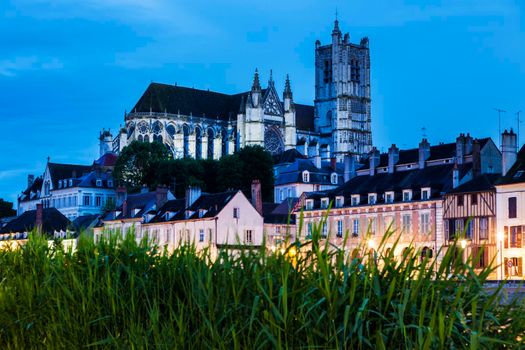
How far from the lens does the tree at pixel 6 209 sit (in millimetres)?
147625

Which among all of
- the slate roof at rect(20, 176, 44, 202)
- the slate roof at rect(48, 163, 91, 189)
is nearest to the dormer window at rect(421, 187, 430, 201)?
the slate roof at rect(48, 163, 91, 189)

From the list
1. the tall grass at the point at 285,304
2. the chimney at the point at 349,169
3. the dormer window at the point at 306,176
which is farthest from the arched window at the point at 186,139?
the tall grass at the point at 285,304

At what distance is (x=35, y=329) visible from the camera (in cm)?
1783

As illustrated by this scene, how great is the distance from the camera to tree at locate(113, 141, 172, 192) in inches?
4584

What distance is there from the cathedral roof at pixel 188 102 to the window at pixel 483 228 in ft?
352

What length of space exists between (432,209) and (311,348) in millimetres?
46078

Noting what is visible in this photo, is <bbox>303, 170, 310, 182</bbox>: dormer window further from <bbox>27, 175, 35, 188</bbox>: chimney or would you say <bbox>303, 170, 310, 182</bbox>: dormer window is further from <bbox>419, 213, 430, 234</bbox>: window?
<bbox>27, 175, 35, 188</bbox>: chimney

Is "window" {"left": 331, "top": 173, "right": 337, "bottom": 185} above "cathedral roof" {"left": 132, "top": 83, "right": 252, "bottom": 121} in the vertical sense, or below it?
below

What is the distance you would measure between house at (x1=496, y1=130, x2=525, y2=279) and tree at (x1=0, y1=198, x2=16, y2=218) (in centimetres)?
10503

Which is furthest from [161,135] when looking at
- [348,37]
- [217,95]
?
[348,37]

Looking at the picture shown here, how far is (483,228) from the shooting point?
171ft

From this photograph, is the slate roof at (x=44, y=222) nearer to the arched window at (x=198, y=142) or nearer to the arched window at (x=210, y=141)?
the arched window at (x=198, y=142)

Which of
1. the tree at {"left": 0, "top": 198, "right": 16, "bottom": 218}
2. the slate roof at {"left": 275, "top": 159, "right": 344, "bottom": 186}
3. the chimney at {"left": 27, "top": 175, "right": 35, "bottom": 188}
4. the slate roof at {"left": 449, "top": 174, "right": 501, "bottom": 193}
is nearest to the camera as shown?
the slate roof at {"left": 449, "top": 174, "right": 501, "bottom": 193}

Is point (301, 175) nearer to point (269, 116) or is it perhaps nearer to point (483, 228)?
point (483, 228)
